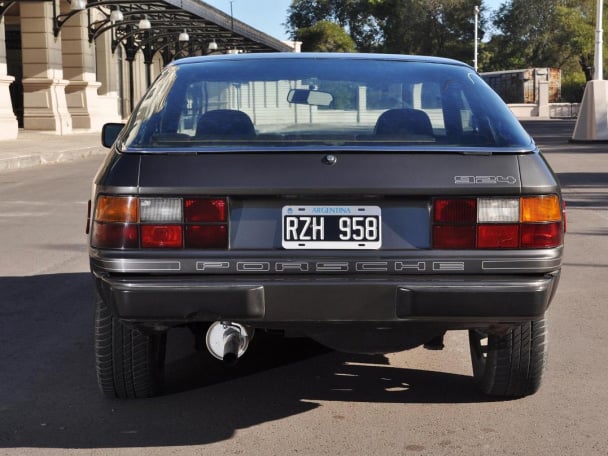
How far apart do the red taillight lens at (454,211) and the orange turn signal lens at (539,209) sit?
0.60 ft

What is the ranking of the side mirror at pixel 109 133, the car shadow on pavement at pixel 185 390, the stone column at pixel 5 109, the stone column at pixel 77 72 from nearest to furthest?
the car shadow on pavement at pixel 185 390
the side mirror at pixel 109 133
the stone column at pixel 5 109
the stone column at pixel 77 72

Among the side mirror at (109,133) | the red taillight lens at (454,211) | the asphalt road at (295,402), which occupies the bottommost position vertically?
the asphalt road at (295,402)

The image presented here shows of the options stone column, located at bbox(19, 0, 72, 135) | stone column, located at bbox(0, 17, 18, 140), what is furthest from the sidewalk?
stone column, located at bbox(19, 0, 72, 135)

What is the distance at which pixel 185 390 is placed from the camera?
15.7 ft

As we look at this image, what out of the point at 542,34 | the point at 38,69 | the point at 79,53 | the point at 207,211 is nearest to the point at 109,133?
the point at 207,211

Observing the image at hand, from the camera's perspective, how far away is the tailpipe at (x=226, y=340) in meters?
4.30

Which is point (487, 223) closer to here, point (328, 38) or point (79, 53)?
point (79, 53)

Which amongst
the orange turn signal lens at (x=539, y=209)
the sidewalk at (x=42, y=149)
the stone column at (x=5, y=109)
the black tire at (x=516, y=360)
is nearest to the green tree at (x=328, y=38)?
the sidewalk at (x=42, y=149)

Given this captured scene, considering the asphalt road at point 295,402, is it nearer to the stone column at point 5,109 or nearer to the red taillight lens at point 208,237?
the red taillight lens at point 208,237

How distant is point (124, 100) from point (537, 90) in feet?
97.0

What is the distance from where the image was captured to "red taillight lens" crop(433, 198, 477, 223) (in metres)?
3.98

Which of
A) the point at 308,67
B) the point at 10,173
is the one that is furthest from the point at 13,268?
the point at 10,173

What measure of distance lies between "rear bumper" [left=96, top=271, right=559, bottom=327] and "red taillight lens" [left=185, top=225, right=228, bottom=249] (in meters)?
0.12

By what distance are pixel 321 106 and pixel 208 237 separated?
1.34m
